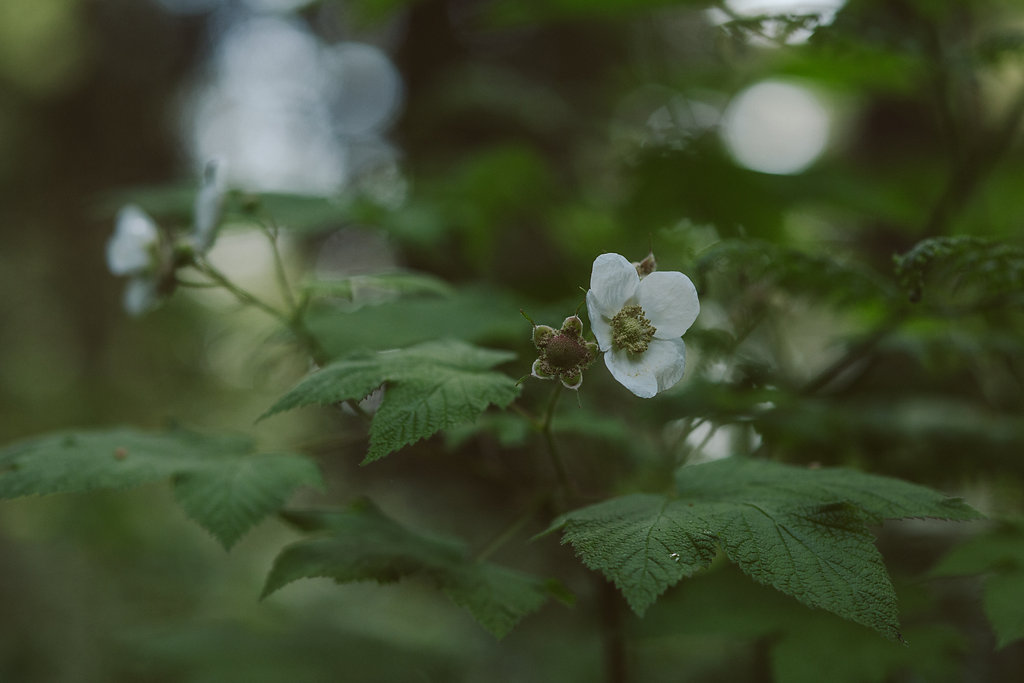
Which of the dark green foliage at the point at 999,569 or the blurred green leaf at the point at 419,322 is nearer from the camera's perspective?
the dark green foliage at the point at 999,569

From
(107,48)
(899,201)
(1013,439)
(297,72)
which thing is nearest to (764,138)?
(297,72)

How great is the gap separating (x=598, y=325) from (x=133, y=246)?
1196 millimetres

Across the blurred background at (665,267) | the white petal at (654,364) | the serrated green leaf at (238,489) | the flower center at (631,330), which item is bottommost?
the blurred background at (665,267)

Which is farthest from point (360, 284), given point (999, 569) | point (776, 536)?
point (999, 569)

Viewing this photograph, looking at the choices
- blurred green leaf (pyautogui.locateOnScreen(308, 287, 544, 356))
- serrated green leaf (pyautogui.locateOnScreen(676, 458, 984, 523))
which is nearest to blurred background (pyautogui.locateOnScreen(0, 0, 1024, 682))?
blurred green leaf (pyautogui.locateOnScreen(308, 287, 544, 356))

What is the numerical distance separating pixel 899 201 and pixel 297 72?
8.46 metres

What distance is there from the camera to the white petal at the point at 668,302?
3.65 feet

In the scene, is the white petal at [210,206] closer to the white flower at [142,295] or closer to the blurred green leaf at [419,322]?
the white flower at [142,295]

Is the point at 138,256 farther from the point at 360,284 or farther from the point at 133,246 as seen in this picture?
the point at 360,284

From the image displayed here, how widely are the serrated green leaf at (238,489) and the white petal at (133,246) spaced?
61 cm

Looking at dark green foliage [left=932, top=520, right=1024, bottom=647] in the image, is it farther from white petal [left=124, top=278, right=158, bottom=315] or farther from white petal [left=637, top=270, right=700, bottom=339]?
white petal [left=124, top=278, right=158, bottom=315]

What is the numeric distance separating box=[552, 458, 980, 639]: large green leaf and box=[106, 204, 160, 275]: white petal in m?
1.23

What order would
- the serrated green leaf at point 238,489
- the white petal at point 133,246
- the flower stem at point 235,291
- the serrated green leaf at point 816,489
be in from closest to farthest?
the serrated green leaf at point 816,489 < the serrated green leaf at point 238,489 < the flower stem at point 235,291 < the white petal at point 133,246

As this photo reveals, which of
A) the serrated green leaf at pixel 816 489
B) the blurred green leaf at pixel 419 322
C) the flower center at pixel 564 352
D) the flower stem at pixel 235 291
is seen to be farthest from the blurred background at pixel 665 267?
the serrated green leaf at pixel 816 489
